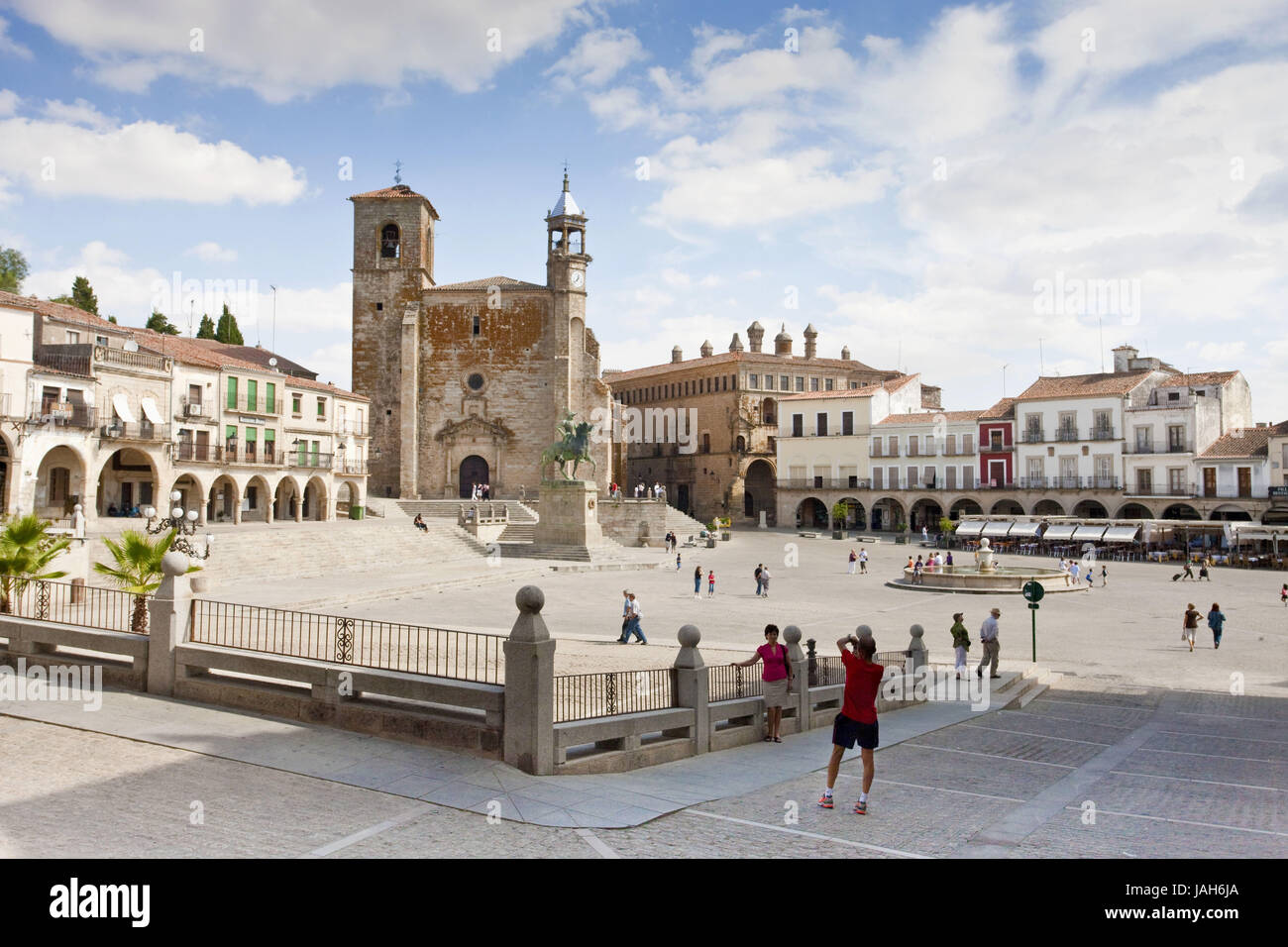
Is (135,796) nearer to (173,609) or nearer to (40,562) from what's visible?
(173,609)

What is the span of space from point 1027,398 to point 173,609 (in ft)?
192

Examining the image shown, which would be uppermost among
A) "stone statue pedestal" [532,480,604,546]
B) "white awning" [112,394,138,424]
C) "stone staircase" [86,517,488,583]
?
"white awning" [112,394,138,424]

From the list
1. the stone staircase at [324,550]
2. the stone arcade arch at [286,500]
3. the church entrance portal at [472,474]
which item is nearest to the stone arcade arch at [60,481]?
the stone staircase at [324,550]

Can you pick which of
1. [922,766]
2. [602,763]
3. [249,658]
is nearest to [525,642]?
[602,763]

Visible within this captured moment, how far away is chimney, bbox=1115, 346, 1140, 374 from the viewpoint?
2427 inches

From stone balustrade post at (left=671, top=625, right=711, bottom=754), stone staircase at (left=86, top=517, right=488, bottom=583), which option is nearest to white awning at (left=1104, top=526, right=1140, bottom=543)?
stone staircase at (left=86, top=517, right=488, bottom=583)

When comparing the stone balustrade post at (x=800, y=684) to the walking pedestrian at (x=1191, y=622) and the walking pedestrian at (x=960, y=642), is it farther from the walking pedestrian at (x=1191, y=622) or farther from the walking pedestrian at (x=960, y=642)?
the walking pedestrian at (x=1191, y=622)

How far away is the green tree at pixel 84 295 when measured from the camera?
58844mm

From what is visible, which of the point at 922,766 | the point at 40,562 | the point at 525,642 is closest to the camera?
the point at 525,642

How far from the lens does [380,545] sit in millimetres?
37656

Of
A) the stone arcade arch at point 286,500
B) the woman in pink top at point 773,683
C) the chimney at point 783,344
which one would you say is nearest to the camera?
the woman in pink top at point 773,683

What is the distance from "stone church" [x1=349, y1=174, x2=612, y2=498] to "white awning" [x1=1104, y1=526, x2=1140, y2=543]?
97.2ft

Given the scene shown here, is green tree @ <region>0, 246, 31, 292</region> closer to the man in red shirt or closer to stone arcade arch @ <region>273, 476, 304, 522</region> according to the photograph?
stone arcade arch @ <region>273, 476, 304, 522</region>

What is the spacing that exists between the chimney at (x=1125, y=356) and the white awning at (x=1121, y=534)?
56.8 ft
